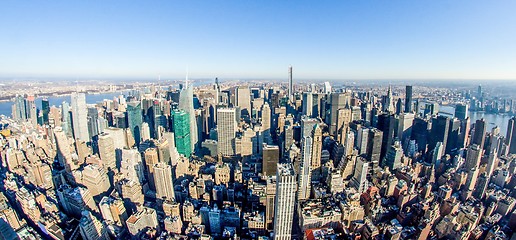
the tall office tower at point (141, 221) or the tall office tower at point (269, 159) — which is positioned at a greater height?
the tall office tower at point (269, 159)

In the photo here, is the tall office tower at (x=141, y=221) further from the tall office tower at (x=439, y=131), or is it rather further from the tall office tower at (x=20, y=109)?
the tall office tower at (x=20, y=109)

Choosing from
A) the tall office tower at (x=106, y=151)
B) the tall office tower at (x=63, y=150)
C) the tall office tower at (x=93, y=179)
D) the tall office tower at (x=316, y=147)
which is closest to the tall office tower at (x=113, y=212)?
the tall office tower at (x=93, y=179)

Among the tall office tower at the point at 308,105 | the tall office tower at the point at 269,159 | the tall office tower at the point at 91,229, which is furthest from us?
the tall office tower at the point at 308,105

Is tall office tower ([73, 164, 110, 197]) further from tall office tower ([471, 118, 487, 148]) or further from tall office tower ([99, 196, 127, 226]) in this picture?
tall office tower ([471, 118, 487, 148])

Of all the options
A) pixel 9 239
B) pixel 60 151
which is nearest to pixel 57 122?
pixel 60 151

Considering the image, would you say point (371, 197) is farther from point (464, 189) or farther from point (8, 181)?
point (8, 181)
